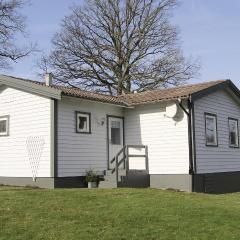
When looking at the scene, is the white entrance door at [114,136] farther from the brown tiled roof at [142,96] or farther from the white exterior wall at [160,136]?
the brown tiled roof at [142,96]

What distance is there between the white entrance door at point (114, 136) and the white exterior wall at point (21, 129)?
3.16m

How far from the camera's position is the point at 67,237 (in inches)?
354

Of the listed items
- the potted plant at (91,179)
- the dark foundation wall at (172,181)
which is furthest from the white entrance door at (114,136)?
the dark foundation wall at (172,181)

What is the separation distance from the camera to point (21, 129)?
18.1 m

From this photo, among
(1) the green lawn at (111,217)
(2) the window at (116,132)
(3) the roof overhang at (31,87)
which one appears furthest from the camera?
(2) the window at (116,132)

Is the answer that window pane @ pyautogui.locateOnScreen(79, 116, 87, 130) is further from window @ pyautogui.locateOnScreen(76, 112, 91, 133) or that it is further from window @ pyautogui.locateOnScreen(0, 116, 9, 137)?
window @ pyautogui.locateOnScreen(0, 116, 9, 137)

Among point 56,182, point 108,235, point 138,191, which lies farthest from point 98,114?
point 108,235

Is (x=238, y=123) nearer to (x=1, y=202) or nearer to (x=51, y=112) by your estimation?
(x=51, y=112)

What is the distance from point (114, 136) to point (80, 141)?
2.37 m

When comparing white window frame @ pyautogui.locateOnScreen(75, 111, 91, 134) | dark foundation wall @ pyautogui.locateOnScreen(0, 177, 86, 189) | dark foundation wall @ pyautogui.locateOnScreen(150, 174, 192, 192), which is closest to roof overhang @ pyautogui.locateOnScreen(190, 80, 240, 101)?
dark foundation wall @ pyautogui.locateOnScreen(150, 174, 192, 192)

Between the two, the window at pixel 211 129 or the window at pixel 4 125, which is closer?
the window at pixel 4 125

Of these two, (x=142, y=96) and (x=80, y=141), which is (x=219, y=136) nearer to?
(x=142, y=96)

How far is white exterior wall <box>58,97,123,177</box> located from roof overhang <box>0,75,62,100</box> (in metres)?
0.63

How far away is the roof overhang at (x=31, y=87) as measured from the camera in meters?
16.5
